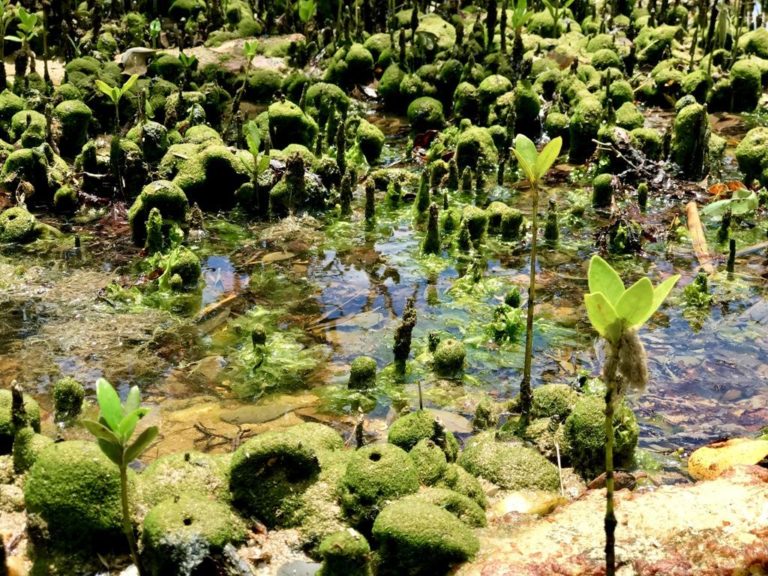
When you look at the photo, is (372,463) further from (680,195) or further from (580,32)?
(580,32)

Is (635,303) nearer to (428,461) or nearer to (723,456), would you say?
(428,461)

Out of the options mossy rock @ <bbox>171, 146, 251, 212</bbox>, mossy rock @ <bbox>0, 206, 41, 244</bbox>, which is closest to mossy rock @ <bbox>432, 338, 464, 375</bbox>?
mossy rock @ <bbox>171, 146, 251, 212</bbox>

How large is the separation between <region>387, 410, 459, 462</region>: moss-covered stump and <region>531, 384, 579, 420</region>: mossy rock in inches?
29.1

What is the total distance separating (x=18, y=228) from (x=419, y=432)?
4.85 metres

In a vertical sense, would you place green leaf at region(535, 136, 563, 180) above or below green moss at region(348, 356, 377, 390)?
above

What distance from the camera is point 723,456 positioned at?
4.18m

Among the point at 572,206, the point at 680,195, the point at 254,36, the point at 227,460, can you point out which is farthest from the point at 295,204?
the point at 254,36

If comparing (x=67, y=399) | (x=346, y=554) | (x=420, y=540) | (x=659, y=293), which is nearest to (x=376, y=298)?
(x=67, y=399)

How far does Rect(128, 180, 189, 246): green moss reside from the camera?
290 inches

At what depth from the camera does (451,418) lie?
16.0 feet

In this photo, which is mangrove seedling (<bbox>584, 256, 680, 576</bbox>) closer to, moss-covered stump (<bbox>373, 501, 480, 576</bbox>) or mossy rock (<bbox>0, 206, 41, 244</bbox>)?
moss-covered stump (<bbox>373, 501, 480, 576</bbox>)

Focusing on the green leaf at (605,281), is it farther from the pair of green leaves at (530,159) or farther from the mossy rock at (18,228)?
the mossy rock at (18,228)

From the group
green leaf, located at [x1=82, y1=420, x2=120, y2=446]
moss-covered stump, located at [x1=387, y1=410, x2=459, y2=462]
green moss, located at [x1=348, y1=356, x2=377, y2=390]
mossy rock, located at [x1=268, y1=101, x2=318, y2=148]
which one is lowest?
green moss, located at [x1=348, y1=356, x2=377, y2=390]

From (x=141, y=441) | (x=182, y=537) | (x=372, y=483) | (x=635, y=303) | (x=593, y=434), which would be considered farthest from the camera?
(x=593, y=434)
